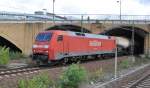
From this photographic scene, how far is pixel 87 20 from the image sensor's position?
6444 centimetres

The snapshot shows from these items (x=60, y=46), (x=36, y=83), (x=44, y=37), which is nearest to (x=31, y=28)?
(x=44, y=37)

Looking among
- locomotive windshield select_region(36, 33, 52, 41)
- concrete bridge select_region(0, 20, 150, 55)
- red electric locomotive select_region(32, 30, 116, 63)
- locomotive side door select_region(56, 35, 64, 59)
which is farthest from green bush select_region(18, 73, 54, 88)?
concrete bridge select_region(0, 20, 150, 55)

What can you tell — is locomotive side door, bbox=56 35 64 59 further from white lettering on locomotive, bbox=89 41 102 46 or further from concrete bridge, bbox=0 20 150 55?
concrete bridge, bbox=0 20 150 55

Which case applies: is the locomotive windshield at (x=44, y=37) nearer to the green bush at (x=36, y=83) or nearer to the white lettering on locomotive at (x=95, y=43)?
the white lettering on locomotive at (x=95, y=43)

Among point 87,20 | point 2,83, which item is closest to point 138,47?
point 87,20

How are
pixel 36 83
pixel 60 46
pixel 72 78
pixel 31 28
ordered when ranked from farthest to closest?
pixel 31 28 < pixel 60 46 < pixel 72 78 < pixel 36 83

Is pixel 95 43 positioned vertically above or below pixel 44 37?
below

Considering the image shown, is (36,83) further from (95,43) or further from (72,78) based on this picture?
(95,43)

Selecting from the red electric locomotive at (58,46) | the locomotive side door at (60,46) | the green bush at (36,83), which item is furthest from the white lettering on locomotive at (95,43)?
the green bush at (36,83)

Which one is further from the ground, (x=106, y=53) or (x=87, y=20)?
(x=87, y=20)

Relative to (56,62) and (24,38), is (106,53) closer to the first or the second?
(24,38)

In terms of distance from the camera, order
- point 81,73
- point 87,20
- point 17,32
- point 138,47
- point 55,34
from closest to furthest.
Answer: point 81,73, point 55,34, point 17,32, point 87,20, point 138,47

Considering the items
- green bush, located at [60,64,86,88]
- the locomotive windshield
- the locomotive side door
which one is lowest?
green bush, located at [60,64,86,88]

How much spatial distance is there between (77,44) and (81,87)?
17.5 metres
